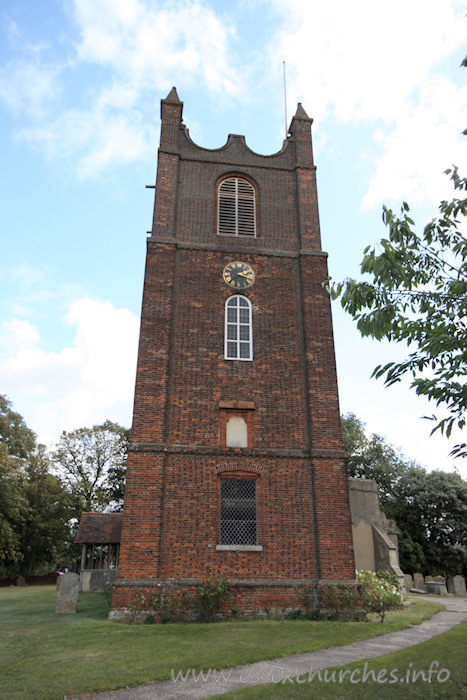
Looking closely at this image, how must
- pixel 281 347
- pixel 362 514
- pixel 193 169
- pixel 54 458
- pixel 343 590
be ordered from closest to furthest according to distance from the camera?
pixel 343 590, pixel 281 347, pixel 193 169, pixel 362 514, pixel 54 458

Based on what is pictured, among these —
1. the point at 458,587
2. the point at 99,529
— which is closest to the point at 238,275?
the point at 99,529

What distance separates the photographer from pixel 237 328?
15.5 m

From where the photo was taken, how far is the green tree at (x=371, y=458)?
40.9m

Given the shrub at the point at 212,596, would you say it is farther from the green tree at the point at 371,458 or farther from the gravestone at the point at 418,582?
the green tree at the point at 371,458

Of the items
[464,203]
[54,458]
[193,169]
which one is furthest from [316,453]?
[54,458]

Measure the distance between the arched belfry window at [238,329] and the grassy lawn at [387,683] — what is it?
8.88 metres

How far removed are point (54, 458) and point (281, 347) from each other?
116ft

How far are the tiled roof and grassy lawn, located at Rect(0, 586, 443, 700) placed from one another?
8.88 metres

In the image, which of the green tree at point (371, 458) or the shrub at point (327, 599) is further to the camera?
the green tree at point (371, 458)

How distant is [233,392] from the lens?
14.5 metres

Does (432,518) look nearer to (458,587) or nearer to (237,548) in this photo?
(458,587)

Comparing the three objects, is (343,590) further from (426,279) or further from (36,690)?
(426,279)

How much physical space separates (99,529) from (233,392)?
41.1ft

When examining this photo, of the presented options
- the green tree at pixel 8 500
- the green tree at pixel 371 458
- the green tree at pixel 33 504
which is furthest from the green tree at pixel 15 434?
the green tree at pixel 371 458
